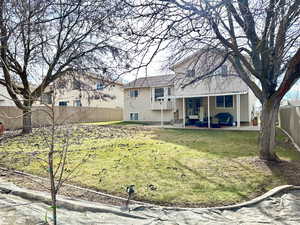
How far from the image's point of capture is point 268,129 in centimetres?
671

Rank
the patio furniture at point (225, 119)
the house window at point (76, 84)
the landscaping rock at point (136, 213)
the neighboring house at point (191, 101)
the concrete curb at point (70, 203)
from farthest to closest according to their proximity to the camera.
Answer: the patio furniture at point (225, 119), the neighboring house at point (191, 101), the house window at point (76, 84), the concrete curb at point (70, 203), the landscaping rock at point (136, 213)

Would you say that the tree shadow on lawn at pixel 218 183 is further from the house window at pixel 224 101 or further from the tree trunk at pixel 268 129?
the house window at pixel 224 101

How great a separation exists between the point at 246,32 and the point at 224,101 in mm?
13162

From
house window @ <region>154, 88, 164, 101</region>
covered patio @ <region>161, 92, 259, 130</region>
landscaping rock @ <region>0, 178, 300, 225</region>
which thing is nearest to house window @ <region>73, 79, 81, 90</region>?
covered patio @ <region>161, 92, 259, 130</region>

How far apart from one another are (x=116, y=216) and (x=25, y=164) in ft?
15.1

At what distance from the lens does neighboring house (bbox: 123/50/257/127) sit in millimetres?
17172

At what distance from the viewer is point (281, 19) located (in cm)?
552

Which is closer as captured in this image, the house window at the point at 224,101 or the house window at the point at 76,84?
the house window at the point at 76,84

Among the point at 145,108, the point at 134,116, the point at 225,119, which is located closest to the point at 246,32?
the point at 225,119

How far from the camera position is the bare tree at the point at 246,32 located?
452 cm

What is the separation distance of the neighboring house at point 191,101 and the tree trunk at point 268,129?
298 inches

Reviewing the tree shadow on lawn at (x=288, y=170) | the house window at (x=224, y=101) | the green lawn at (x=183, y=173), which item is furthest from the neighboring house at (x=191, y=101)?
the tree shadow on lawn at (x=288, y=170)

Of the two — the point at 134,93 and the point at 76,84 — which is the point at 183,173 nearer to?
the point at 76,84

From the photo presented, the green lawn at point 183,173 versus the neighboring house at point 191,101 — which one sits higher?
the neighboring house at point 191,101
